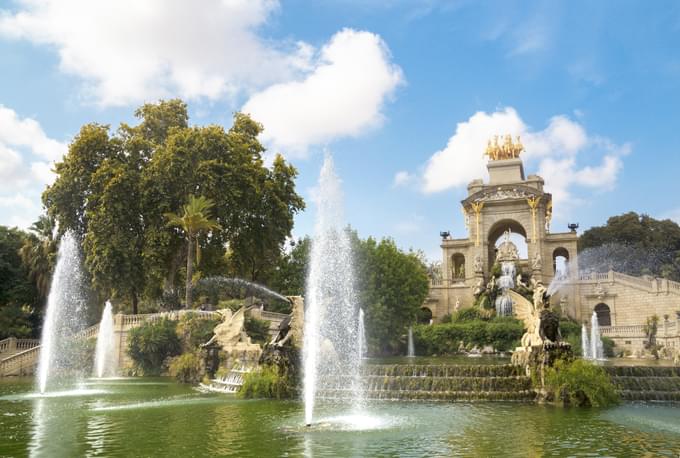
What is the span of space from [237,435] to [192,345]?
Result: 60.9 feet

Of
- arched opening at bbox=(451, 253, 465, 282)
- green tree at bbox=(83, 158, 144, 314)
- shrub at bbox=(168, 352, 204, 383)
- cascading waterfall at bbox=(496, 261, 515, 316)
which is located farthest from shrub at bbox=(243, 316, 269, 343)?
arched opening at bbox=(451, 253, 465, 282)

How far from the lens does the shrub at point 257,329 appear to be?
31.1 metres

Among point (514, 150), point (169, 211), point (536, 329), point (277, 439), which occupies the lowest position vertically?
point (277, 439)

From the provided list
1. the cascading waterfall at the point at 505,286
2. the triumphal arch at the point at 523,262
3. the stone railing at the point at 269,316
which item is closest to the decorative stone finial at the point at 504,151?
the triumphal arch at the point at 523,262

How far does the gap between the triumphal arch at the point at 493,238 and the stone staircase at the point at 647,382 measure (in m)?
35.7

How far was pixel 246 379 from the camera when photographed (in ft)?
65.4

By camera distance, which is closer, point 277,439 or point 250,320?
point 277,439

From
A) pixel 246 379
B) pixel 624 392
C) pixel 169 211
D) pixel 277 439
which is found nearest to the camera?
pixel 277 439

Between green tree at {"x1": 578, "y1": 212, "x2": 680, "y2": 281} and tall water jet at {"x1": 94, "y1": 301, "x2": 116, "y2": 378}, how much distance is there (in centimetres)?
5026

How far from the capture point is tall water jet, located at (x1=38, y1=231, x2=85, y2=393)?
27.2 m

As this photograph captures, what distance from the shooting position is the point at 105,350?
32.8 metres

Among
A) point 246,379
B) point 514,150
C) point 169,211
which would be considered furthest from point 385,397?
point 514,150

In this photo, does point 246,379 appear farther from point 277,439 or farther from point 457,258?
point 457,258

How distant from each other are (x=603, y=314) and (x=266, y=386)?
4224 cm
